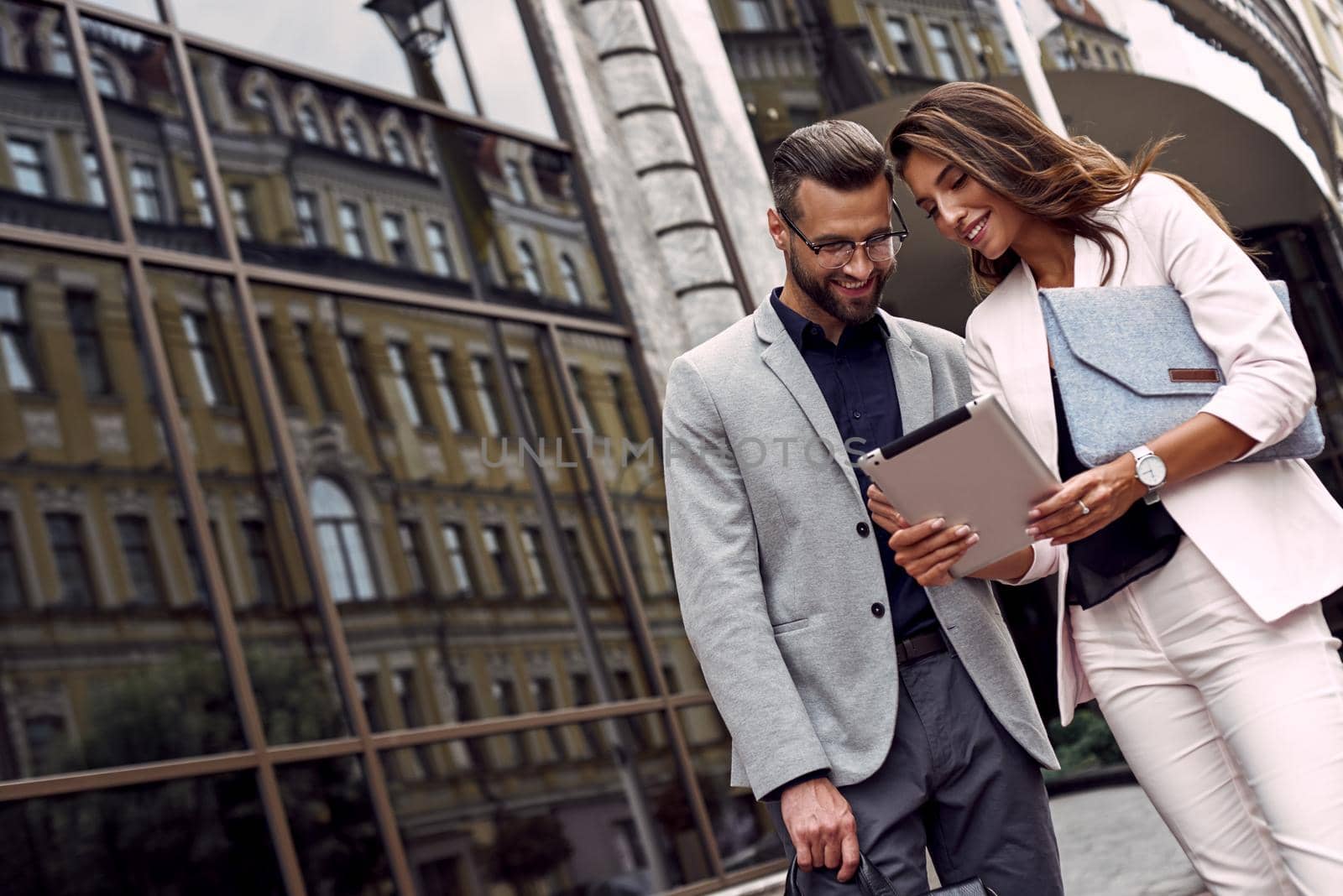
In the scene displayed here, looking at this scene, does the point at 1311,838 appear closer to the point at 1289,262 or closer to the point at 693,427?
the point at 693,427

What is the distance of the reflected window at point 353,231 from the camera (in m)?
7.52

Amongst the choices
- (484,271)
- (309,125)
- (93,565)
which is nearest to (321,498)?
(93,565)

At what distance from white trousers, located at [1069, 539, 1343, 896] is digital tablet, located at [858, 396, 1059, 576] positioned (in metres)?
0.26

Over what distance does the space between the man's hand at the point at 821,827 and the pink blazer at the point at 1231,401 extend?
482mm

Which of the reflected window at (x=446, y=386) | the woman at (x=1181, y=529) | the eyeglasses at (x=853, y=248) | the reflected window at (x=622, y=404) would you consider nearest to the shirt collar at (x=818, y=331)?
the eyeglasses at (x=853, y=248)

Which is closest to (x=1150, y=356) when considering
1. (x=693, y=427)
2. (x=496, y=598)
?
(x=693, y=427)

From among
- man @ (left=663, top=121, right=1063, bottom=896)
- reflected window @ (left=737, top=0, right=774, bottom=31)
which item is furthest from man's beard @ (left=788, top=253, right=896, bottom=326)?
reflected window @ (left=737, top=0, right=774, bottom=31)

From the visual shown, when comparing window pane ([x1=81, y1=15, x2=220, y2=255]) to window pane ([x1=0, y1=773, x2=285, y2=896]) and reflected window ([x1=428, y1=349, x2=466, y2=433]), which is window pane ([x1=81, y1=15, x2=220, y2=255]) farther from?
window pane ([x1=0, y1=773, x2=285, y2=896])

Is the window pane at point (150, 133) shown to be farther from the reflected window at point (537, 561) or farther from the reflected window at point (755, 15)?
the reflected window at point (755, 15)

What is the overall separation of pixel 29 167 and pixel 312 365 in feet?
5.14

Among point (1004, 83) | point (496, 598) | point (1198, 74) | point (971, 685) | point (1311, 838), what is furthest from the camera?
point (1004, 83)

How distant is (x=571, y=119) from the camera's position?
29.5ft

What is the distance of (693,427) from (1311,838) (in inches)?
51.4

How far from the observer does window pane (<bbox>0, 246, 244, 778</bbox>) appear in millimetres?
5605
